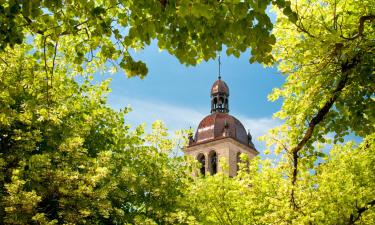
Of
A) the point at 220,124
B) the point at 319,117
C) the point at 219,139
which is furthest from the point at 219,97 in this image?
the point at 319,117

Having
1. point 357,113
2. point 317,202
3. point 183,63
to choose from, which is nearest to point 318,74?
point 357,113

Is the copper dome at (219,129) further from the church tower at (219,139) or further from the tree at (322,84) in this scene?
the tree at (322,84)

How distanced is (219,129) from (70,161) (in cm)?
5856

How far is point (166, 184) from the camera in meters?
25.4

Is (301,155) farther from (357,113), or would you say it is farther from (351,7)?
(351,7)

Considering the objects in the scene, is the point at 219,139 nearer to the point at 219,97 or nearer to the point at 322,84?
the point at 219,97

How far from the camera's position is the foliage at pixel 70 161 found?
1808 centimetres

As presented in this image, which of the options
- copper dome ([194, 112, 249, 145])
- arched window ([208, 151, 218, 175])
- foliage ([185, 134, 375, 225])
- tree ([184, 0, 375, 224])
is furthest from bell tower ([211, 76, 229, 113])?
tree ([184, 0, 375, 224])

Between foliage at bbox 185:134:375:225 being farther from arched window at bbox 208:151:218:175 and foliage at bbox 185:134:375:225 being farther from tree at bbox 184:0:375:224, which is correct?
arched window at bbox 208:151:218:175

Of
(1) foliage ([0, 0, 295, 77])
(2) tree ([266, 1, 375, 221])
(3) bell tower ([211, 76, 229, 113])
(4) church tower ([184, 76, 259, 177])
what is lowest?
(1) foliage ([0, 0, 295, 77])

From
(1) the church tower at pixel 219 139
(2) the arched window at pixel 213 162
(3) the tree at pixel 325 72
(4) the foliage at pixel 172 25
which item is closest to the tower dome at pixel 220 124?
(1) the church tower at pixel 219 139

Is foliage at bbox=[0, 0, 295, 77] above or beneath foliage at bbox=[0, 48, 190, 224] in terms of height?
beneath

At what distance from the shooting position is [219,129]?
255ft

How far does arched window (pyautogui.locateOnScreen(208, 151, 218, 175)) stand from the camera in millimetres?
76300
